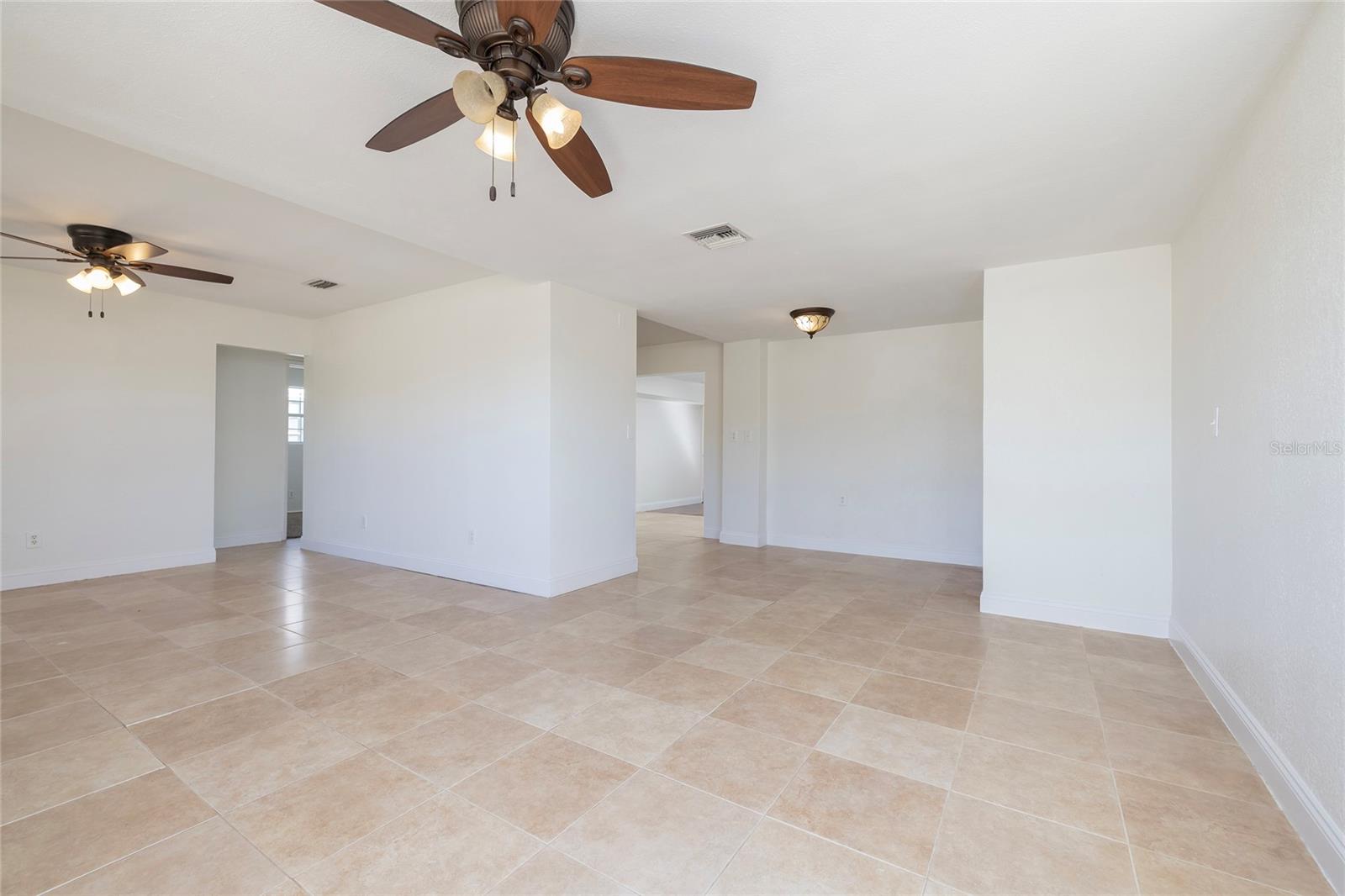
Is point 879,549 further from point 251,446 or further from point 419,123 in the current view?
point 251,446

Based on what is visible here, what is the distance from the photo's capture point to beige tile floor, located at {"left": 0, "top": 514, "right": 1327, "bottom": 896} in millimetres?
1659

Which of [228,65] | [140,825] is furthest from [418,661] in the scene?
[228,65]

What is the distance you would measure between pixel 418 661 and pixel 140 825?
143 centimetres

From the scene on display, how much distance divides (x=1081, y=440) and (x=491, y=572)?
4637mm

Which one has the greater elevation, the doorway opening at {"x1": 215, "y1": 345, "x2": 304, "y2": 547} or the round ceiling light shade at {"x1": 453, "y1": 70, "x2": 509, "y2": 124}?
the round ceiling light shade at {"x1": 453, "y1": 70, "x2": 509, "y2": 124}

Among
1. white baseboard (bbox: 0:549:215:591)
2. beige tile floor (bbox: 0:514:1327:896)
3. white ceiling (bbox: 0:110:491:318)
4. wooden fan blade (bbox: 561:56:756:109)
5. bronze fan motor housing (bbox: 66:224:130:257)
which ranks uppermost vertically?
white ceiling (bbox: 0:110:491:318)

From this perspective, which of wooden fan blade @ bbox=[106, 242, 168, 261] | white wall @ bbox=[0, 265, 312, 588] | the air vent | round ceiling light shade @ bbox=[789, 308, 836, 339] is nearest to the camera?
the air vent

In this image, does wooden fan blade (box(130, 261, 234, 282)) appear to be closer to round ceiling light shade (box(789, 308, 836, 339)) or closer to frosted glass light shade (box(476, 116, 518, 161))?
frosted glass light shade (box(476, 116, 518, 161))

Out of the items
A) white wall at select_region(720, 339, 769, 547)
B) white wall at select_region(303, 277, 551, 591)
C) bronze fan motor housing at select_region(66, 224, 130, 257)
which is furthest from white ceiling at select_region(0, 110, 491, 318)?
white wall at select_region(720, 339, 769, 547)

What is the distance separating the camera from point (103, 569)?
525 cm

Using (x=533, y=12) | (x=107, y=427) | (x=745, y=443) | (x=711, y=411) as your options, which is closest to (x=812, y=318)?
(x=745, y=443)

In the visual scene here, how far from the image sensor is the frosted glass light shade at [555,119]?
175 centimetres

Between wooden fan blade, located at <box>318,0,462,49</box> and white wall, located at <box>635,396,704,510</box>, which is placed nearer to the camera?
wooden fan blade, located at <box>318,0,462,49</box>

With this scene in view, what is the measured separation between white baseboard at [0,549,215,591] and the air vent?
19.5 feet
